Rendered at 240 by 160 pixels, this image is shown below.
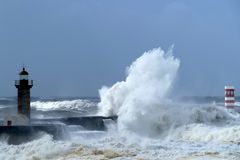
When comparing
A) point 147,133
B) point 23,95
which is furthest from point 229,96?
point 23,95

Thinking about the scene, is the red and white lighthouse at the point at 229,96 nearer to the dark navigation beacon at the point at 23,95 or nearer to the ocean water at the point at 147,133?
the ocean water at the point at 147,133

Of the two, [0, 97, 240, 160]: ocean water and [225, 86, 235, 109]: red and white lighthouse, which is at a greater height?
[225, 86, 235, 109]: red and white lighthouse

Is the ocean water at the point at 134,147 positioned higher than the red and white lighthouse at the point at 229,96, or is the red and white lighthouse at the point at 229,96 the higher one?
the red and white lighthouse at the point at 229,96

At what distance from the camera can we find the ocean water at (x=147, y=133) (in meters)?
11.2

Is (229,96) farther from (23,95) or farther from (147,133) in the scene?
(23,95)

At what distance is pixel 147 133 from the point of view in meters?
15.9

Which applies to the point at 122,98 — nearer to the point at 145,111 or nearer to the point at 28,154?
the point at 145,111

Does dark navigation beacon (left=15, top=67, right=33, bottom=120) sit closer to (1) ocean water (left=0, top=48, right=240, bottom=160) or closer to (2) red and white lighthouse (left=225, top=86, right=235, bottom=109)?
(1) ocean water (left=0, top=48, right=240, bottom=160)

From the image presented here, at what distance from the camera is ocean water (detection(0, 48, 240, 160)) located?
1124 centimetres

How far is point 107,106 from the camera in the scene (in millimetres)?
21953

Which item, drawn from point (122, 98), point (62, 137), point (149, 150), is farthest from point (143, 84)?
point (149, 150)

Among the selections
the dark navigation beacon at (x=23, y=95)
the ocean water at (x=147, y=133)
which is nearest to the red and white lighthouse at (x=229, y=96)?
the ocean water at (x=147, y=133)

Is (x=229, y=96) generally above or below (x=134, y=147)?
above

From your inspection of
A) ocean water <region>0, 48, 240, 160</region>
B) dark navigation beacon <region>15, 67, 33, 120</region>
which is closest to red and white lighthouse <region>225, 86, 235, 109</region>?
ocean water <region>0, 48, 240, 160</region>
